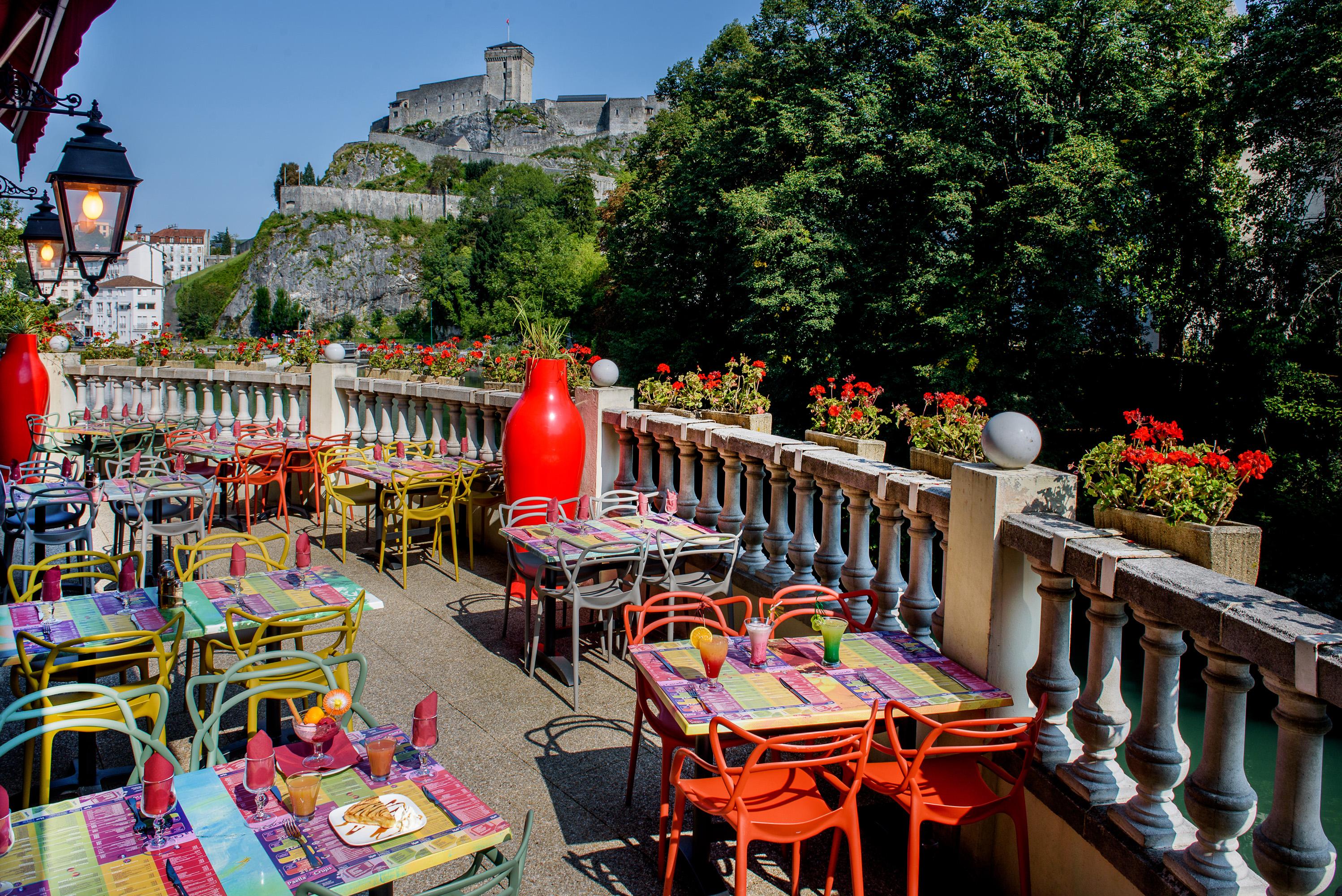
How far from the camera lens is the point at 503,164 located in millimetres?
70312

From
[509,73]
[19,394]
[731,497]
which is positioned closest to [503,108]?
[509,73]

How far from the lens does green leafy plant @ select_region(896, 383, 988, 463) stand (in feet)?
10.4

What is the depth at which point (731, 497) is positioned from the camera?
4363mm

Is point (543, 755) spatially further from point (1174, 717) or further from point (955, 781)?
point (1174, 717)

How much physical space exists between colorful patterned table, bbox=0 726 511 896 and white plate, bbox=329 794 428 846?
0.04 ft

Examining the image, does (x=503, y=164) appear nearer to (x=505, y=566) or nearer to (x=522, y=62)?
(x=522, y=62)

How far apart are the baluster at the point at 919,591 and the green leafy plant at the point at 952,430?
→ 30cm

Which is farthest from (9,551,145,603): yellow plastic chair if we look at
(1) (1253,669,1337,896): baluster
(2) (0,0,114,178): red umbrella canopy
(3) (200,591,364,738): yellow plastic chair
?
(1) (1253,669,1337,896): baluster

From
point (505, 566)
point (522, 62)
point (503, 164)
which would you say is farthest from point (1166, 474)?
point (522, 62)

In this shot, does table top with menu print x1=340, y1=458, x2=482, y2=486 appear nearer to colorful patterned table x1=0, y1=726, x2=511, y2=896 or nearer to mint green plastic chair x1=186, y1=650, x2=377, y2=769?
mint green plastic chair x1=186, y1=650, x2=377, y2=769

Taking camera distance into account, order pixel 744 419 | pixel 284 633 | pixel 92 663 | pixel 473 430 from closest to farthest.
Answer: pixel 92 663 < pixel 284 633 < pixel 744 419 < pixel 473 430

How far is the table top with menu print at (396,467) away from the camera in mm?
5629

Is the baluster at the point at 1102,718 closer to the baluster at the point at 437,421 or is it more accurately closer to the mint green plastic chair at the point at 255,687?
the mint green plastic chair at the point at 255,687

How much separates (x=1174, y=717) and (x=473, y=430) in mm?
5217
